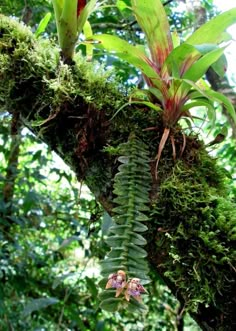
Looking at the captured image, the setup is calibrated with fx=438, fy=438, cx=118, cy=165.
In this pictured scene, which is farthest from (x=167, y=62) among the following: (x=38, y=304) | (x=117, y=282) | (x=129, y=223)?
(x=38, y=304)

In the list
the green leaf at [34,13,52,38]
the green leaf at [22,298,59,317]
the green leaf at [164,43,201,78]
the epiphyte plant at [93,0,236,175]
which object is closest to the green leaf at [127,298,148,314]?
the epiphyte plant at [93,0,236,175]

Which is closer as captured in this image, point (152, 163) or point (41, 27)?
point (152, 163)

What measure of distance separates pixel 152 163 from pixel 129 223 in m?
0.15

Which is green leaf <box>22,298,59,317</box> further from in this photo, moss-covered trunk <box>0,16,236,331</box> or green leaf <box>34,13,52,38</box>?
green leaf <box>34,13,52,38</box>

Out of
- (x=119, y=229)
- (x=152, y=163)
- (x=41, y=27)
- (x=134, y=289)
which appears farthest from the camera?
(x=41, y=27)

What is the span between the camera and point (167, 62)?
825 mm

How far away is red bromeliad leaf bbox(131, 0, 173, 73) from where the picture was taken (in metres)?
0.86

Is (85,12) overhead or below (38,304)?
overhead

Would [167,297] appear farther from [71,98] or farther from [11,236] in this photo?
[71,98]

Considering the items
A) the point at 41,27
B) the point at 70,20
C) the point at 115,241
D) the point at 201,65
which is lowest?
the point at 115,241

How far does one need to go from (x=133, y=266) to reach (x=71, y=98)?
14.0 inches

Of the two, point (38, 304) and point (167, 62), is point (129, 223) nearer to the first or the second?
point (167, 62)

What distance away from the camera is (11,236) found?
185cm

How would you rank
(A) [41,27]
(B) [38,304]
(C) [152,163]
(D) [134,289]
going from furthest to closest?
(B) [38,304], (A) [41,27], (C) [152,163], (D) [134,289]
